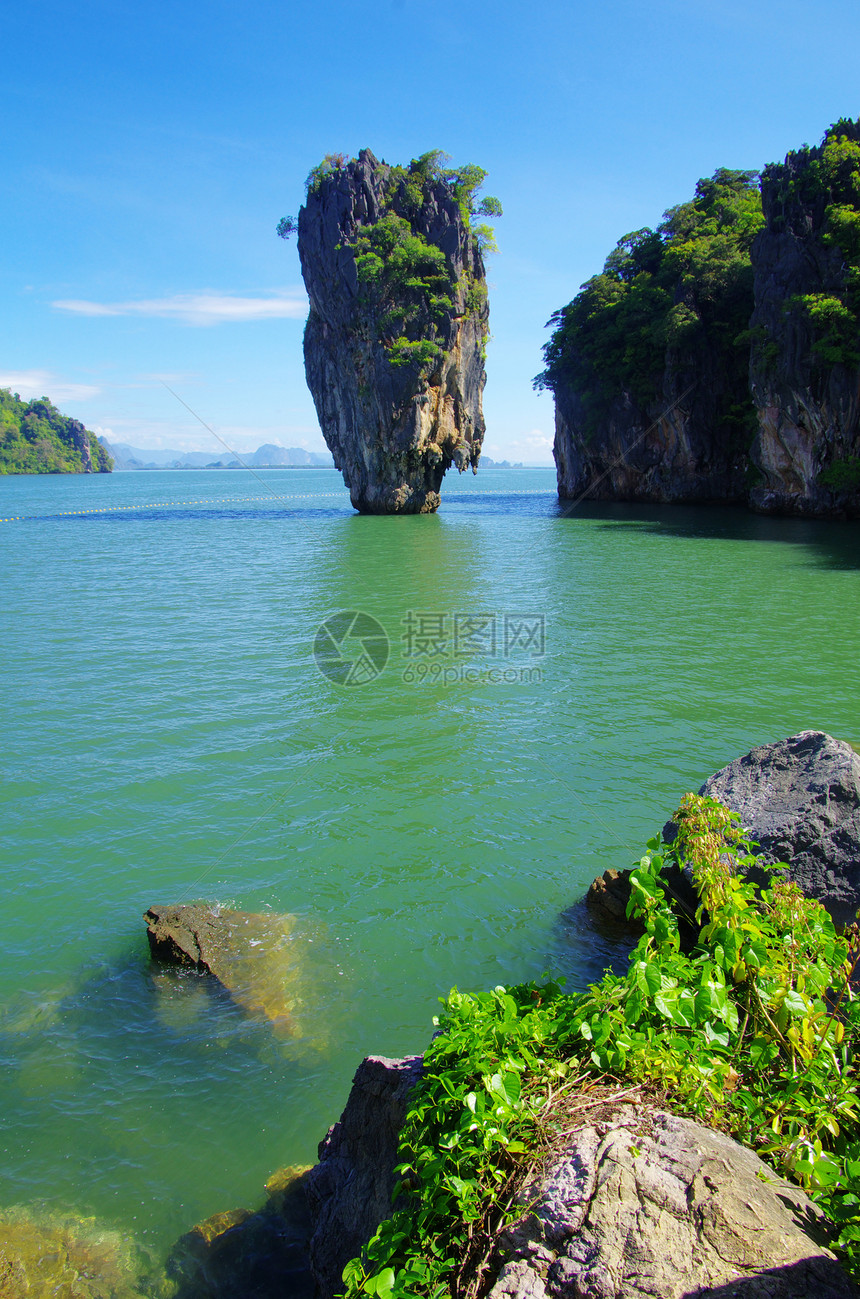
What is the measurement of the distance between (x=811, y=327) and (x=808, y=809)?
32.8 m

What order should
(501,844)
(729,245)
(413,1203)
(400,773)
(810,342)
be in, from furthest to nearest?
(729,245), (810,342), (400,773), (501,844), (413,1203)

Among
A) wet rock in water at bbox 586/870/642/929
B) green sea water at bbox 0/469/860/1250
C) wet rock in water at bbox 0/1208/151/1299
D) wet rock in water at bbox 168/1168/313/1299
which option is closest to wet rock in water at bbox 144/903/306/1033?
green sea water at bbox 0/469/860/1250

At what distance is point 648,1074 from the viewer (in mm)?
2568

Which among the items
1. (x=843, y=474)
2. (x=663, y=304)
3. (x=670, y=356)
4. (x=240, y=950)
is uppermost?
(x=663, y=304)

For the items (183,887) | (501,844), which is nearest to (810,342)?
(501,844)

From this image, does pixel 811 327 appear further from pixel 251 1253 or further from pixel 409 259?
pixel 251 1253

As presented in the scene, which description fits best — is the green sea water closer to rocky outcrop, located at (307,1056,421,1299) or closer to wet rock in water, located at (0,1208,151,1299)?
wet rock in water, located at (0,1208,151,1299)

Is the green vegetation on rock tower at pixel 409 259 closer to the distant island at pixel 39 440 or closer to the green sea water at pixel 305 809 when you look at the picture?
the green sea water at pixel 305 809

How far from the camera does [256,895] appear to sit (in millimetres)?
6828

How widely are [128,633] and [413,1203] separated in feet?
51.3

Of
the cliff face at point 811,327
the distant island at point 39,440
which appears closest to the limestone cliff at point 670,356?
the cliff face at point 811,327

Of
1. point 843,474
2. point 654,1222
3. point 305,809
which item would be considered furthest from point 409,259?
point 654,1222

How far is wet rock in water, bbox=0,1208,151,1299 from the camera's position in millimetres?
3596

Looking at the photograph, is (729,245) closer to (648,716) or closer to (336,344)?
(336,344)
